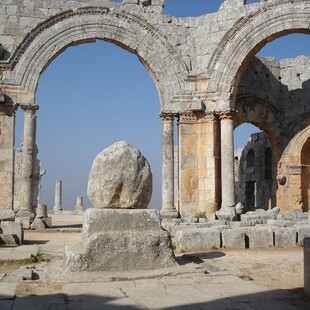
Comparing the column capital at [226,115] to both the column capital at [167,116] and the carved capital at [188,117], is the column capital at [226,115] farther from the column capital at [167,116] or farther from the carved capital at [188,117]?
the column capital at [167,116]

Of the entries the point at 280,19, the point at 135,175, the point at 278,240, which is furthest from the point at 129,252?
the point at 280,19

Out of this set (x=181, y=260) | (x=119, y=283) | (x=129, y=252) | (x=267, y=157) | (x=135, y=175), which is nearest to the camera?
(x=119, y=283)

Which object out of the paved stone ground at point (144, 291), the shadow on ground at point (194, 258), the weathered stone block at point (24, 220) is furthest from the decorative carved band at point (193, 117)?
the paved stone ground at point (144, 291)

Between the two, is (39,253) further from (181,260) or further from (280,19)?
(280,19)

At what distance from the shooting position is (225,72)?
1507 centimetres

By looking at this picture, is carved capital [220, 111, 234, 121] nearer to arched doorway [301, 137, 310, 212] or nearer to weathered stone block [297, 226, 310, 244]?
weathered stone block [297, 226, 310, 244]

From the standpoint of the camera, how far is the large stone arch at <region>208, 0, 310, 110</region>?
1445cm

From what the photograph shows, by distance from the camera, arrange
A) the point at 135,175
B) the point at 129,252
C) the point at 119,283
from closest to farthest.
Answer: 1. the point at 119,283
2. the point at 129,252
3. the point at 135,175

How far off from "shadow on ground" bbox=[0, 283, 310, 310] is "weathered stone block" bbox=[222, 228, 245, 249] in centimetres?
468

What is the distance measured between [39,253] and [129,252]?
119 inches

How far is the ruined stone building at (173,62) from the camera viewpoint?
579 inches

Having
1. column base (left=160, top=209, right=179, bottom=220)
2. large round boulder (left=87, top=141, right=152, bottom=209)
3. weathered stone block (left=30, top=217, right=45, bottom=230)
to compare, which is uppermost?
large round boulder (left=87, top=141, right=152, bottom=209)

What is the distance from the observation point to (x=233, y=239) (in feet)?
30.9

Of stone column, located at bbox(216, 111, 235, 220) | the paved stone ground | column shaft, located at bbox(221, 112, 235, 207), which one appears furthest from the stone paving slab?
column shaft, located at bbox(221, 112, 235, 207)
